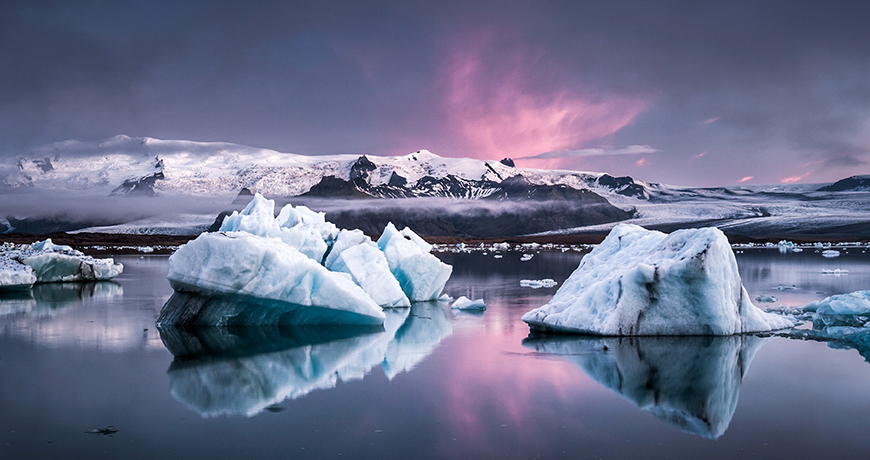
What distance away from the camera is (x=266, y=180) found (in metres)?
146

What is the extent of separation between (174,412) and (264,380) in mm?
1823

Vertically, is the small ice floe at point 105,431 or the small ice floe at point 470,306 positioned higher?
the small ice floe at point 105,431

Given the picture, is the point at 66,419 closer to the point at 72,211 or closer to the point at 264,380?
the point at 264,380

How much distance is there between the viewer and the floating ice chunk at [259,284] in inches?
482

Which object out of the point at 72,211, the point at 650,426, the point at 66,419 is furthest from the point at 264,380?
the point at 72,211

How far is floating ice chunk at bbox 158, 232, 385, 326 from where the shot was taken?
40.2 feet

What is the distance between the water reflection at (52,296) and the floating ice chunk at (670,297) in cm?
1399

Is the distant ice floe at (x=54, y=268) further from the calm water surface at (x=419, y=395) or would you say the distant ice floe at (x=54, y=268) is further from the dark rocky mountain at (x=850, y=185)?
the dark rocky mountain at (x=850, y=185)

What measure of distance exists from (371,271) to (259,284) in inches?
161

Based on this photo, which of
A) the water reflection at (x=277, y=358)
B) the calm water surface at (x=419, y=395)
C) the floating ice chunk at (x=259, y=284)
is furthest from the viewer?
the floating ice chunk at (x=259, y=284)

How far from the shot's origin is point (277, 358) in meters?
10.6

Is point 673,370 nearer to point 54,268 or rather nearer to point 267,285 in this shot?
point 267,285

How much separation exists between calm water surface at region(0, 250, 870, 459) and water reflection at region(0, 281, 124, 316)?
408cm

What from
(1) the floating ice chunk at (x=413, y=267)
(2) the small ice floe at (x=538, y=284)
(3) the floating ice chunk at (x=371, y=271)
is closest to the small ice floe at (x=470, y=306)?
(3) the floating ice chunk at (x=371, y=271)
